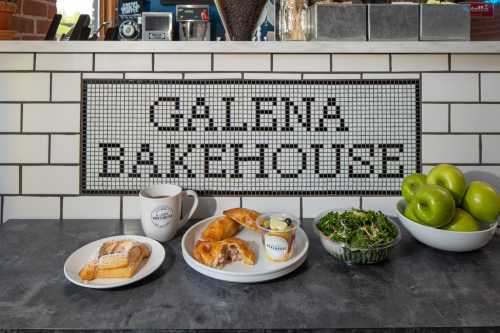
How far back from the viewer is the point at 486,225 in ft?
2.49

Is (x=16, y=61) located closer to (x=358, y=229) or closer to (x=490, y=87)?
(x=358, y=229)

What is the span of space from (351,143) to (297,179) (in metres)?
0.18

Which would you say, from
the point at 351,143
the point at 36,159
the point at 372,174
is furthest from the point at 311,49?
the point at 36,159

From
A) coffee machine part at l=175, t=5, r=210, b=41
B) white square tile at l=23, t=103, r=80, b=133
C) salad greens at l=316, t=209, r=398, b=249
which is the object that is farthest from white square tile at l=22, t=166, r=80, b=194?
coffee machine part at l=175, t=5, r=210, b=41

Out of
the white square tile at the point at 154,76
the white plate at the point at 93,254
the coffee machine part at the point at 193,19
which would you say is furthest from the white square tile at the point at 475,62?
the coffee machine part at the point at 193,19

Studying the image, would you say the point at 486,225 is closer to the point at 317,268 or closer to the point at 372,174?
the point at 372,174

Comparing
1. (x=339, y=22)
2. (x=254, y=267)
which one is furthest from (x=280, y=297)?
(x=339, y=22)

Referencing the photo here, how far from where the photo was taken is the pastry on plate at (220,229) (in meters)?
0.73

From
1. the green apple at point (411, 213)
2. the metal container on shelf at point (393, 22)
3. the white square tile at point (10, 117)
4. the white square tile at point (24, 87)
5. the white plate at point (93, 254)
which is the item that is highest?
the metal container on shelf at point (393, 22)

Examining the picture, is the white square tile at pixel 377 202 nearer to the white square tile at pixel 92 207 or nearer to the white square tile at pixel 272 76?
the white square tile at pixel 272 76

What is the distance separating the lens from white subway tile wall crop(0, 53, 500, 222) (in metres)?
0.91

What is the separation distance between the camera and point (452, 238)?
0.69 meters

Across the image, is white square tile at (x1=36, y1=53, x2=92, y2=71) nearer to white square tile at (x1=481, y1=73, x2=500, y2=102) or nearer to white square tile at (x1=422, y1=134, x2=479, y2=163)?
white square tile at (x1=422, y1=134, x2=479, y2=163)

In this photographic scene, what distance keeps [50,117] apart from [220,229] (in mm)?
572
